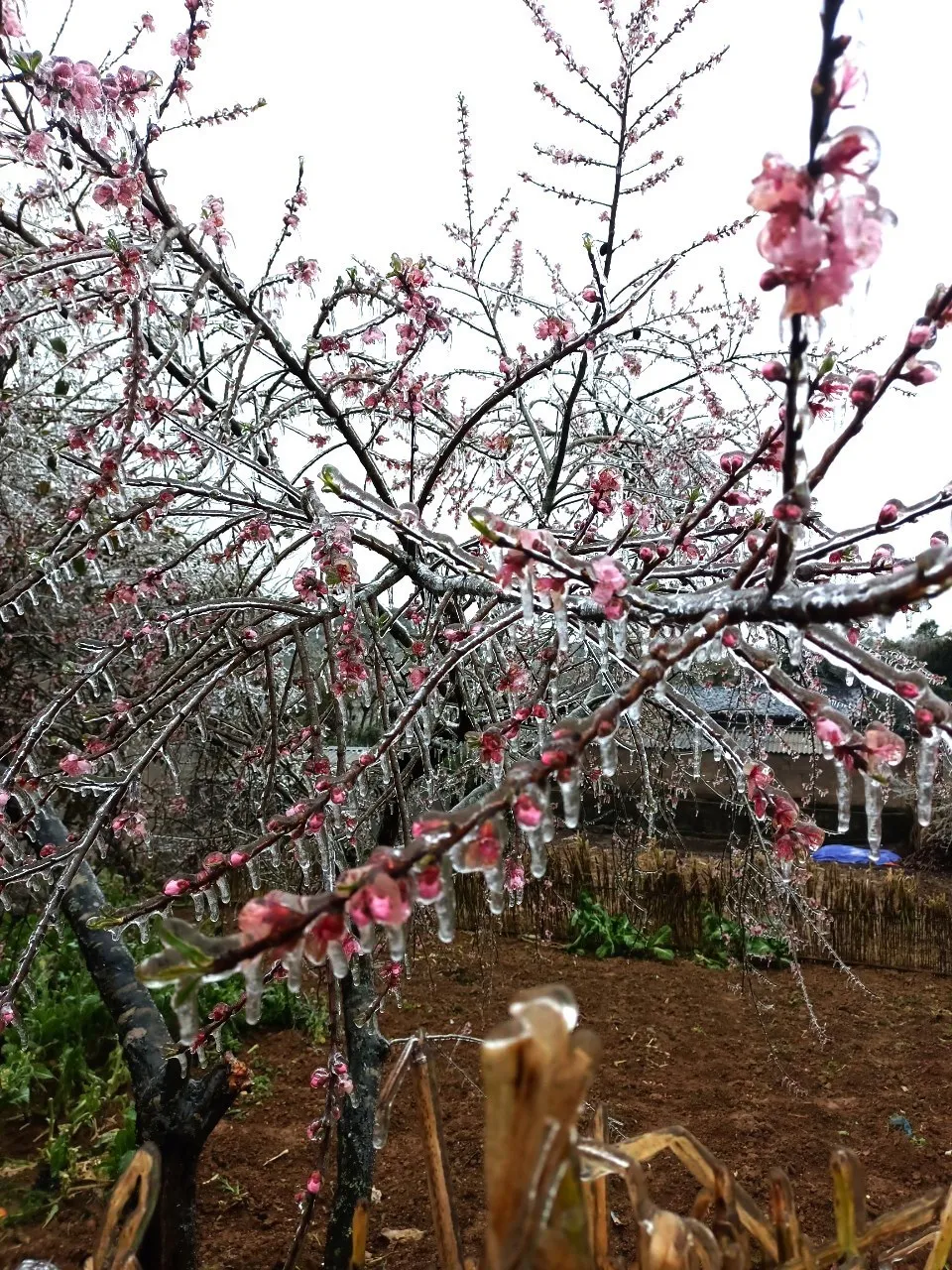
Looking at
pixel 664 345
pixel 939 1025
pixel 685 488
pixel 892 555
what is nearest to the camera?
pixel 892 555

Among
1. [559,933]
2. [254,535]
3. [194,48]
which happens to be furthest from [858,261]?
[559,933]

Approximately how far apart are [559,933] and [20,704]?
172 inches

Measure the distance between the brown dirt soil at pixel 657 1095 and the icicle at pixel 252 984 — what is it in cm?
183

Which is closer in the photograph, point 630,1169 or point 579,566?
point 630,1169

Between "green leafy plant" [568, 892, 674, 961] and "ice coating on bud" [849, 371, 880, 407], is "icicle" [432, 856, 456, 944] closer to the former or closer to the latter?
→ "ice coating on bud" [849, 371, 880, 407]

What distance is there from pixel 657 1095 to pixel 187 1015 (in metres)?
4.10

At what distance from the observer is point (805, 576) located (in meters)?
1.54

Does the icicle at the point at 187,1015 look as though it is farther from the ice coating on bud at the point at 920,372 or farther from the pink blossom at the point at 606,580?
the ice coating on bud at the point at 920,372

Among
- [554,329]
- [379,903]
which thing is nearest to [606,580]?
[379,903]

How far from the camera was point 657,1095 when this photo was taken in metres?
4.03

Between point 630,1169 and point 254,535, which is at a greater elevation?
point 254,535

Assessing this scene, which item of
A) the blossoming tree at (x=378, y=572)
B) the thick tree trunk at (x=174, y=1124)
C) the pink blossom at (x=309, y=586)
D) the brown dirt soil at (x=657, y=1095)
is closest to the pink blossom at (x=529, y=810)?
the blossoming tree at (x=378, y=572)

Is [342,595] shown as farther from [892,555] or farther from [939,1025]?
[939,1025]

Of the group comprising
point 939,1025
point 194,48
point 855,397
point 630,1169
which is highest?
point 194,48
